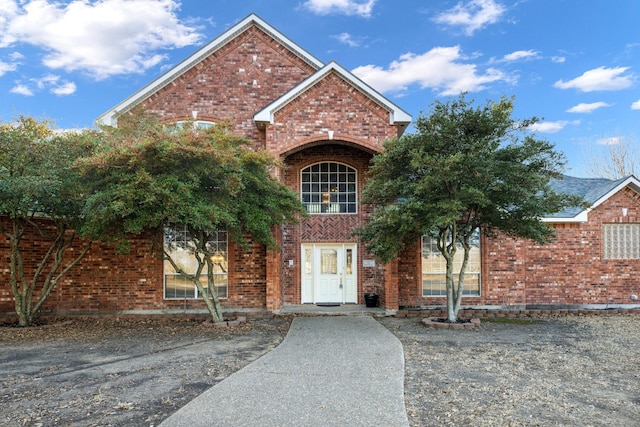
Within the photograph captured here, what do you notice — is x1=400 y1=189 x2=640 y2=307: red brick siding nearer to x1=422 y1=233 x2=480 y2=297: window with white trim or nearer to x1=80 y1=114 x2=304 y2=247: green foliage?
x1=422 y1=233 x2=480 y2=297: window with white trim

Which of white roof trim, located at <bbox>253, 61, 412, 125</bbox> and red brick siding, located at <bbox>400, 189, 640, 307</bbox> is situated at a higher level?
white roof trim, located at <bbox>253, 61, 412, 125</bbox>

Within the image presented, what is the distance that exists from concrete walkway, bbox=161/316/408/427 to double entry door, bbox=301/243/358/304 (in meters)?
5.73

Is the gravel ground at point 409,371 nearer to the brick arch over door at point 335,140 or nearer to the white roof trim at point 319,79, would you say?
the brick arch over door at point 335,140

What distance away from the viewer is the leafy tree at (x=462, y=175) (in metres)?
10.4

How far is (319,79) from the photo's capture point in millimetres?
13555

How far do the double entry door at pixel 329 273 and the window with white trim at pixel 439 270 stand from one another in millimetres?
2304

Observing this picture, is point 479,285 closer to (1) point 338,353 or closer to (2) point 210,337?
(1) point 338,353

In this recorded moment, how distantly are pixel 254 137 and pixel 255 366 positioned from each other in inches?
347

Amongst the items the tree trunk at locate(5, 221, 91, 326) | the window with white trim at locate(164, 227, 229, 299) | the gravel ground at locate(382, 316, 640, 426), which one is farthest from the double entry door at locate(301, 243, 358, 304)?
the tree trunk at locate(5, 221, 91, 326)

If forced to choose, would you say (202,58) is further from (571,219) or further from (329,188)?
(571,219)

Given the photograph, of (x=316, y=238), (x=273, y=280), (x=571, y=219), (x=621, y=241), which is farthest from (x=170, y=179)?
(x=621, y=241)

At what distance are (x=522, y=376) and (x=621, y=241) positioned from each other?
1035 cm

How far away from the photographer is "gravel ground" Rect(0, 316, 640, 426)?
213 inches

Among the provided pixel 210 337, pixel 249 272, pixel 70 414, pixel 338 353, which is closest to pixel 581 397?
pixel 338 353
